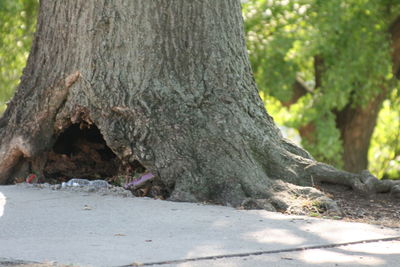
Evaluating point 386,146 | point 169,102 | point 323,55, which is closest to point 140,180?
point 169,102

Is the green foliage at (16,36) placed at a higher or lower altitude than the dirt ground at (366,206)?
higher

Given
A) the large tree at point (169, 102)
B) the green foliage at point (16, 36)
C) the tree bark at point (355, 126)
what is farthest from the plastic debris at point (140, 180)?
the green foliage at point (16, 36)

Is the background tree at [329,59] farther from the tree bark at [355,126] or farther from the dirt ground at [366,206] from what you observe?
the dirt ground at [366,206]

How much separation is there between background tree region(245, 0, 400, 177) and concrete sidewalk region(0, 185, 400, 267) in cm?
1031

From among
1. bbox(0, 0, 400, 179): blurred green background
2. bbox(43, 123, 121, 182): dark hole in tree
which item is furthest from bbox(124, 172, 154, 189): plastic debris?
bbox(0, 0, 400, 179): blurred green background

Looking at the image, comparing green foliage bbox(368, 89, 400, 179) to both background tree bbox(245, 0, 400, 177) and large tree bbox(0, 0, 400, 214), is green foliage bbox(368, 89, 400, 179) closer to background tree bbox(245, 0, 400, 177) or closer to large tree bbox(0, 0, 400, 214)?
background tree bbox(245, 0, 400, 177)

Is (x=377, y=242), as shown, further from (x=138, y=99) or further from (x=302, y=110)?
(x=302, y=110)

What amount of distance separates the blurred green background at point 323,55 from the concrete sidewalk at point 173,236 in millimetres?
10270

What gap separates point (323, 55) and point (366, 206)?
10.6m

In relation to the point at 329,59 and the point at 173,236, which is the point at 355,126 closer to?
the point at 329,59

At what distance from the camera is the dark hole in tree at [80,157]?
8.55 meters

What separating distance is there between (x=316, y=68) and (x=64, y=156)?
37.3ft

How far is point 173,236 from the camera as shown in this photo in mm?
5402

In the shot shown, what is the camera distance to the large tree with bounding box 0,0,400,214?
23.3ft
